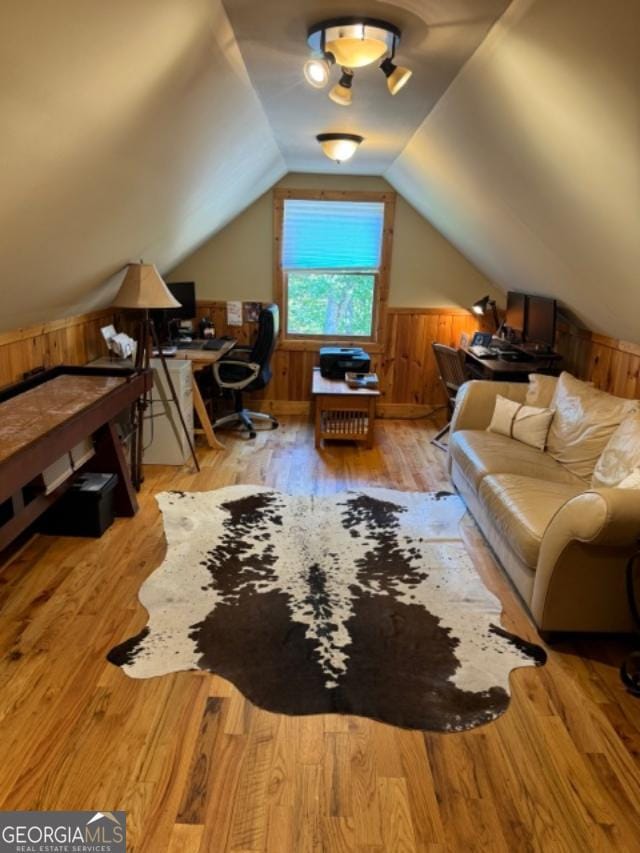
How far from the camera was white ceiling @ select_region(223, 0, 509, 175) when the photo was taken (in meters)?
2.00

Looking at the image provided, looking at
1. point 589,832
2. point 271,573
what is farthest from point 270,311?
point 589,832

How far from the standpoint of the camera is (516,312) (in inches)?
185

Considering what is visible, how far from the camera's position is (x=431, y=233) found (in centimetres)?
558

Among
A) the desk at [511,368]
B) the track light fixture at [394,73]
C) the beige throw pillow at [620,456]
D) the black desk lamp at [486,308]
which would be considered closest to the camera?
the track light fixture at [394,73]

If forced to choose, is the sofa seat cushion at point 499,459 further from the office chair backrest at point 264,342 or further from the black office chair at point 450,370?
the office chair backrest at point 264,342

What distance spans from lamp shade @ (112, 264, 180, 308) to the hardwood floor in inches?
72.2

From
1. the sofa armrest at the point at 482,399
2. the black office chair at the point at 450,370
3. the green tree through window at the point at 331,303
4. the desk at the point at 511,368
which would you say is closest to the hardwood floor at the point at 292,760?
the sofa armrest at the point at 482,399

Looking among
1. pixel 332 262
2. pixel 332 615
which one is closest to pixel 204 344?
pixel 332 262

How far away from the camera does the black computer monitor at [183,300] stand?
5.11 meters

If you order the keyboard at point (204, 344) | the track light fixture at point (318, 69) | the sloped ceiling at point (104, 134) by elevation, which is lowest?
the keyboard at point (204, 344)

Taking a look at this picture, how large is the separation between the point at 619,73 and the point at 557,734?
7.14 feet

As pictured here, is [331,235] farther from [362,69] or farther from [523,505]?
[523,505]

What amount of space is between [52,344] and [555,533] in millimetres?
3058

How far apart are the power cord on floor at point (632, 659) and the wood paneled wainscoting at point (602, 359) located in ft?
5.27
